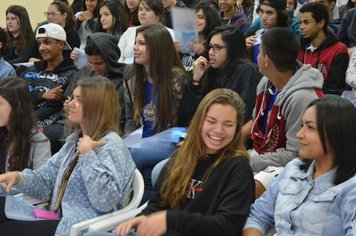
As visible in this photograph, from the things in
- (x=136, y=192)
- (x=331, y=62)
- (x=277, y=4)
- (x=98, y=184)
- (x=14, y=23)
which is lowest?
(x=136, y=192)

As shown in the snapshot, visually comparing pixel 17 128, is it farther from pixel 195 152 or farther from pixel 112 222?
pixel 195 152

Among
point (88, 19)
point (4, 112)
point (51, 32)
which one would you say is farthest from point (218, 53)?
point (88, 19)

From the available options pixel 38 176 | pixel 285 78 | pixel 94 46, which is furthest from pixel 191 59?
pixel 38 176

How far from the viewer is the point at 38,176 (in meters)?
2.74

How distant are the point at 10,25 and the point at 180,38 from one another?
96.7 inches

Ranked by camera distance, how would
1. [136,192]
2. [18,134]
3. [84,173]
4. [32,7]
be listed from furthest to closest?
1. [32,7]
2. [18,134]
3. [136,192]
4. [84,173]

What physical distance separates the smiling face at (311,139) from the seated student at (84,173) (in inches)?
32.6

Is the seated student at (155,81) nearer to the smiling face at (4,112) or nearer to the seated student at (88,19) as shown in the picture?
the smiling face at (4,112)

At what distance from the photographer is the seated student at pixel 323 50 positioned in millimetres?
4191

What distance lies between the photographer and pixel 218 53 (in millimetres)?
3549

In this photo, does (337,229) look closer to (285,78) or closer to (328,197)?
(328,197)

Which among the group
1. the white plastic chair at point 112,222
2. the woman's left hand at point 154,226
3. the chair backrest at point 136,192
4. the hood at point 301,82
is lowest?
the white plastic chair at point 112,222

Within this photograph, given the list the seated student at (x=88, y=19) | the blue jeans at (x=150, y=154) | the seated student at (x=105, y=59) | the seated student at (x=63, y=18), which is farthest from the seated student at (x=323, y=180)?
the seated student at (x=88, y=19)

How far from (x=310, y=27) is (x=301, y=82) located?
172 cm
